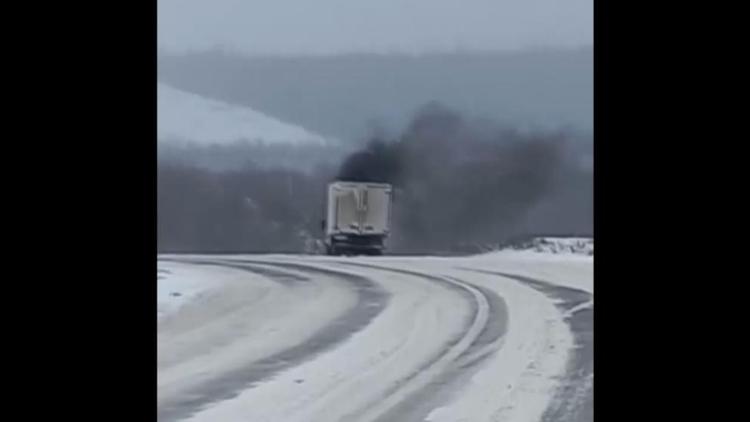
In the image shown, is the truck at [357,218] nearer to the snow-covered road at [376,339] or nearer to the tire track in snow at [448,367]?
the snow-covered road at [376,339]

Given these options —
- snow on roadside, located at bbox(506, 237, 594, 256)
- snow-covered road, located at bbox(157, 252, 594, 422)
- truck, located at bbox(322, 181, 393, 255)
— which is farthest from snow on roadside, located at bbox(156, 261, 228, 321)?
snow on roadside, located at bbox(506, 237, 594, 256)

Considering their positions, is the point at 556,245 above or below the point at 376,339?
above

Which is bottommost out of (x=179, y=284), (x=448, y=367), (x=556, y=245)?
(x=448, y=367)

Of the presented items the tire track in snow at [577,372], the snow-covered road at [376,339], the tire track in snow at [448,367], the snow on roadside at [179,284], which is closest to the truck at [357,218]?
the snow-covered road at [376,339]

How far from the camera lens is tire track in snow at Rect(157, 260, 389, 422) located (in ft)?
11.1

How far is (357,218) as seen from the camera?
508 cm

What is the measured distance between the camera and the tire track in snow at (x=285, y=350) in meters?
A: 3.39

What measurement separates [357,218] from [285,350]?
1.26 metres

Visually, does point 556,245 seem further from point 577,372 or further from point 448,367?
point 448,367

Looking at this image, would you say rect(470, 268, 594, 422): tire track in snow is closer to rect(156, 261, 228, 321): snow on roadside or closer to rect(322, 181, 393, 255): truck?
rect(322, 181, 393, 255): truck

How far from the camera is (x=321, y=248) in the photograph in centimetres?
486

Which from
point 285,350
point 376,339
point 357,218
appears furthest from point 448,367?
point 357,218
